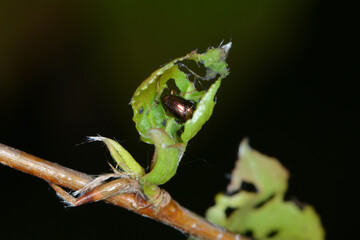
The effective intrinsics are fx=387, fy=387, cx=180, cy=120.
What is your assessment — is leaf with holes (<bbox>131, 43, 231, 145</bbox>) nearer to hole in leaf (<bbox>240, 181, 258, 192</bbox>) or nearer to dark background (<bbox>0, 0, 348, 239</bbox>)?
hole in leaf (<bbox>240, 181, 258, 192</bbox>)

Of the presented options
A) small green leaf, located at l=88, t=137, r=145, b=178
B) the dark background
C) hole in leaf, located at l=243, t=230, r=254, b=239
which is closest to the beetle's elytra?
small green leaf, located at l=88, t=137, r=145, b=178

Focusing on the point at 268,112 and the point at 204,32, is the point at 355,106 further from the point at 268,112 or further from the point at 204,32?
the point at 204,32

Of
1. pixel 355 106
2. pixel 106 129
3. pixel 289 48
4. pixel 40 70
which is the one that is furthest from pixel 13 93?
pixel 355 106

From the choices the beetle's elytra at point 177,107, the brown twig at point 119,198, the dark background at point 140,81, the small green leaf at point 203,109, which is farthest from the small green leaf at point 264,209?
the dark background at point 140,81

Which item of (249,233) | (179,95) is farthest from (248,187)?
(179,95)

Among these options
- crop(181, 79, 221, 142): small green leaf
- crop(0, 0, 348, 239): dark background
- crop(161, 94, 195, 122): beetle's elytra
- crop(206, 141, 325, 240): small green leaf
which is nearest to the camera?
crop(181, 79, 221, 142): small green leaf
